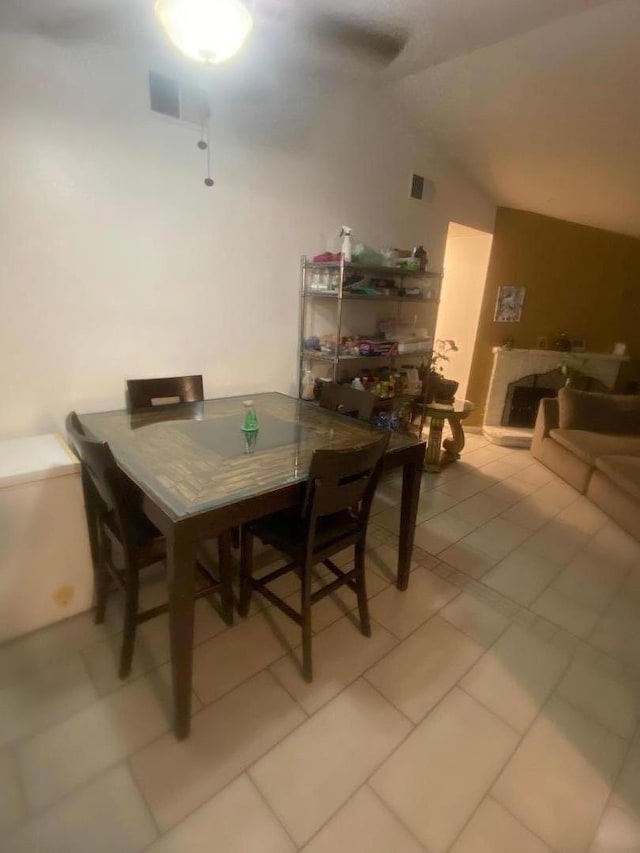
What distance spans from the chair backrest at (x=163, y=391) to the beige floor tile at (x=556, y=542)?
86.3 inches

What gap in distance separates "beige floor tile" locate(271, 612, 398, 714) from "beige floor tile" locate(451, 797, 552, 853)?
21.0 inches

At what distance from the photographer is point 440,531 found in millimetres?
2561

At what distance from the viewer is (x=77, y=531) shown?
164cm

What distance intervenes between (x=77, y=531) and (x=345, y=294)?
1.94 meters

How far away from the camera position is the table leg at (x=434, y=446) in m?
3.42

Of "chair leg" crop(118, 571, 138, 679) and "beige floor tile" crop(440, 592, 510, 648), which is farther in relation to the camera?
"beige floor tile" crop(440, 592, 510, 648)

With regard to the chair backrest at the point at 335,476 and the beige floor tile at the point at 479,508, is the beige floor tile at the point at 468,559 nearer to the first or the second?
the beige floor tile at the point at 479,508

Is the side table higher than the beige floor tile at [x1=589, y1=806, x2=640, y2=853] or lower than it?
higher

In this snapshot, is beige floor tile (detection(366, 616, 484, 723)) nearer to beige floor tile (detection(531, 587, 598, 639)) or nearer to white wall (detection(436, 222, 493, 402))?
beige floor tile (detection(531, 587, 598, 639))

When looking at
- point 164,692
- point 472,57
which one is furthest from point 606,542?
point 472,57

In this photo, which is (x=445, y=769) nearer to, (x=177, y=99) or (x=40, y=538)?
(x=40, y=538)

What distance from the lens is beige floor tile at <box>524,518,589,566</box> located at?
7.82 ft

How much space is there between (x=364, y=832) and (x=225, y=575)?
92 centimetres

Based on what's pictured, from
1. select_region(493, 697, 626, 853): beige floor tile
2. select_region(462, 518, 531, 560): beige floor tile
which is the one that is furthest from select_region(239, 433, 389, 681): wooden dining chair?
select_region(462, 518, 531, 560): beige floor tile
